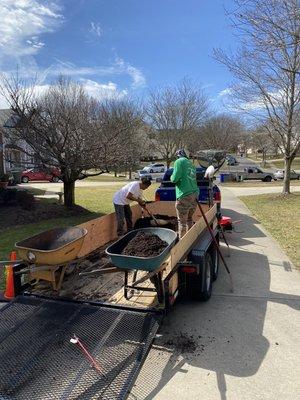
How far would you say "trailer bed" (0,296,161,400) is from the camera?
10.1 feet

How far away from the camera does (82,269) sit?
5.55 m

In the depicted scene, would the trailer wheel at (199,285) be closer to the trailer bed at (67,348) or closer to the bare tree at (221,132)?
the trailer bed at (67,348)

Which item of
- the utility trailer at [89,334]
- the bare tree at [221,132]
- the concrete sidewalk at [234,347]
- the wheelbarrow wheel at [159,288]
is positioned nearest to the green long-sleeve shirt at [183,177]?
the utility trailer at [89,334]

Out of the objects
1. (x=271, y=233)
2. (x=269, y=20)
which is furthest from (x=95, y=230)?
(x=271, y=233)

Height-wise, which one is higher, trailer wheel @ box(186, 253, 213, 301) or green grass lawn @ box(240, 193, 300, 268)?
trailer wheel @ box(186, 253, 213, 301)

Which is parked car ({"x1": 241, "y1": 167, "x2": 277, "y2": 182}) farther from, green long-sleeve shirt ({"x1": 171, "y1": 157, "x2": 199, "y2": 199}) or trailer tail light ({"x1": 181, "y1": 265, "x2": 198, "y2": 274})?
trailer tail light ({"x1": 181, "y1": 265, "x2": 198, "y2": 274})

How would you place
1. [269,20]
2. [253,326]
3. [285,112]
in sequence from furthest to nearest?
[285,112]
[269,20]
[253,326]

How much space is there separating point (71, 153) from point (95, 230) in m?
6.88

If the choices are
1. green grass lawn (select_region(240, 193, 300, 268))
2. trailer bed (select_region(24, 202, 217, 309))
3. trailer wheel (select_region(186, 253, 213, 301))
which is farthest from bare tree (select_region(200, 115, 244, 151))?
trailer wheel (select_region(186, 253, 213, 301))

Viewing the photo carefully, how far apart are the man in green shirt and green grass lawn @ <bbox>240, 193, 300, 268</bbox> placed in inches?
95.5

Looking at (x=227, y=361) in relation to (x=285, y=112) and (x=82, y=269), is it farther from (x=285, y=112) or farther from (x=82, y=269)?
(x=285, y=112)

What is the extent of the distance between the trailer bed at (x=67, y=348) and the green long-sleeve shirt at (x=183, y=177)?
2.79 meters

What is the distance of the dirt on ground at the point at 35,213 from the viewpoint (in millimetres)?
11547

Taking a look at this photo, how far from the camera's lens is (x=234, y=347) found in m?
4.04
